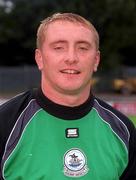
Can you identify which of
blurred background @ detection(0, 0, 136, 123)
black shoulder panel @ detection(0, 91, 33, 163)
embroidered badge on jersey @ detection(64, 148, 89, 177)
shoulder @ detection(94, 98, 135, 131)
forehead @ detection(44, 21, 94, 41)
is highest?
forehead @ detection(44, 21, 94, 41)

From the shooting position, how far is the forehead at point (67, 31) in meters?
2.63

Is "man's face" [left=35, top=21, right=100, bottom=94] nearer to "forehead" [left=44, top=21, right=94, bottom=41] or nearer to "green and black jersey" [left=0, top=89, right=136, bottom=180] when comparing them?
"forehead" [left=44, top=21, right=94, bottom=41]

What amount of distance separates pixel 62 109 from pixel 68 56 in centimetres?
24

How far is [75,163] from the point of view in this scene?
102 inches

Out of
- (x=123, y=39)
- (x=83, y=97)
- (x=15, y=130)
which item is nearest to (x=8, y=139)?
(x=15, y=130)

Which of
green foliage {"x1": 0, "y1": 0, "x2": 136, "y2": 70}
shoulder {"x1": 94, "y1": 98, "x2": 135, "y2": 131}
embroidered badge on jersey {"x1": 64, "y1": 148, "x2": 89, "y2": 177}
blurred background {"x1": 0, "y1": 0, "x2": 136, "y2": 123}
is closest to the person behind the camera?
embroidered badge on jersey {"x1": 64, "y1": 148, "x2": 89, "y2": 177}

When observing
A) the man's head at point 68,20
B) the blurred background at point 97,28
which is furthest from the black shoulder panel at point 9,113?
the blurred background at point 97,28

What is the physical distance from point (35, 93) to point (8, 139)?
0.28 meters

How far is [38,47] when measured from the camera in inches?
108

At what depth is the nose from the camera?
2611 mm

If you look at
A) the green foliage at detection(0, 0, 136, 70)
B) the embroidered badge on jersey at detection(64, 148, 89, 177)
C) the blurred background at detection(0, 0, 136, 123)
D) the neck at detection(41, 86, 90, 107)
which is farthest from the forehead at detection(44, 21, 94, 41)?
the green foliage at detection(0, 0, 136, 70)

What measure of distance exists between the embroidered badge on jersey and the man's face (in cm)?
27

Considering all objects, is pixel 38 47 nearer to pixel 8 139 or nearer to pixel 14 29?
pixel 8 139

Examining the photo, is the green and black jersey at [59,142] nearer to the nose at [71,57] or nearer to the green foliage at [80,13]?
the nose at [71,57]
